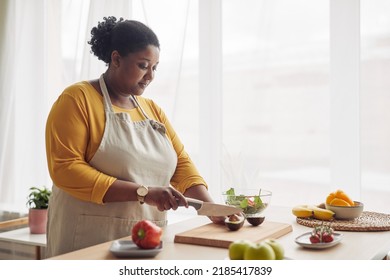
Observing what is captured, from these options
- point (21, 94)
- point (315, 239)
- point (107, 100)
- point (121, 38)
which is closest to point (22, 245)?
point (21, 94)

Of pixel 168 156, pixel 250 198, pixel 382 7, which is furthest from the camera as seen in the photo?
pixel 382 7

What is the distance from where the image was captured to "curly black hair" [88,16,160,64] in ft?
6.30

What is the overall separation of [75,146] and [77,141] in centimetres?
2

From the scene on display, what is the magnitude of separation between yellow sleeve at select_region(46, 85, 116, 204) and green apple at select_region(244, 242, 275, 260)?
0.59 meters

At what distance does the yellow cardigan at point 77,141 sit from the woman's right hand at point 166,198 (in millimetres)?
138

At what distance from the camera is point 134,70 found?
75.2 inches

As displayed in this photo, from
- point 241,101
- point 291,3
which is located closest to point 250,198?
point 241,101

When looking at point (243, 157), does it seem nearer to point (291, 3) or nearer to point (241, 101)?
point (241, 101)

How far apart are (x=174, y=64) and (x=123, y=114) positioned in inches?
44.4

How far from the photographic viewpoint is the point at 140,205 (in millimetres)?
1852

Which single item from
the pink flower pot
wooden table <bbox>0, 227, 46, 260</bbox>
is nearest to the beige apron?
wooden table <bbox>0, 227, 46, 260</bbox>

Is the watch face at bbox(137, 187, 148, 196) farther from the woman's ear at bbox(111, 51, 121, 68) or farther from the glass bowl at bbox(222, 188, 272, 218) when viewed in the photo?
the woman's ear at bbox(111, 51, 121, 68)

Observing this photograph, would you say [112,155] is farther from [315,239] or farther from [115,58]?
[315,239]

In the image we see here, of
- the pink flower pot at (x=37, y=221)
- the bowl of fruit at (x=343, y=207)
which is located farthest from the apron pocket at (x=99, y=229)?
the pink flower pot at (x=37, y=221)
